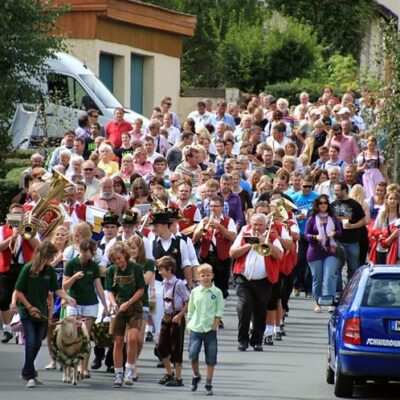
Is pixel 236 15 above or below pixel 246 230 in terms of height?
above

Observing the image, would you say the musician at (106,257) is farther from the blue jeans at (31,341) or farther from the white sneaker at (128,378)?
the blue jeans at (31,341)

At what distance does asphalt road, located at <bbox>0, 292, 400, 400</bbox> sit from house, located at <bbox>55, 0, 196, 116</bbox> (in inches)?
798

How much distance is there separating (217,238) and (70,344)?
549cm

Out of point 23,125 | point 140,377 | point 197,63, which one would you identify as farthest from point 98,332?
point 197,63

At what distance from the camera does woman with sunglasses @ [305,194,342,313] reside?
23141mm

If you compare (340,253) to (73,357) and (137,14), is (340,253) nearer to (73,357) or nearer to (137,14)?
(73,357)

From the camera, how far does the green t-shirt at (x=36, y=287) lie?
17.1m

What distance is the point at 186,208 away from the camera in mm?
22375

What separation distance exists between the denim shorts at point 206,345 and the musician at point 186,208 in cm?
552

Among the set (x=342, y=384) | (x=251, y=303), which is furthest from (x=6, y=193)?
(x=342, y=384)

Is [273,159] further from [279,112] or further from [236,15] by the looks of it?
[236,15]

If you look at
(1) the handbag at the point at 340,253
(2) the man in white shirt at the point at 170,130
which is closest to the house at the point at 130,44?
(2) the man in white shirt at the point at 170,130

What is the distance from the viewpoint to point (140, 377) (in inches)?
696

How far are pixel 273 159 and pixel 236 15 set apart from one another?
4016 centimetres
